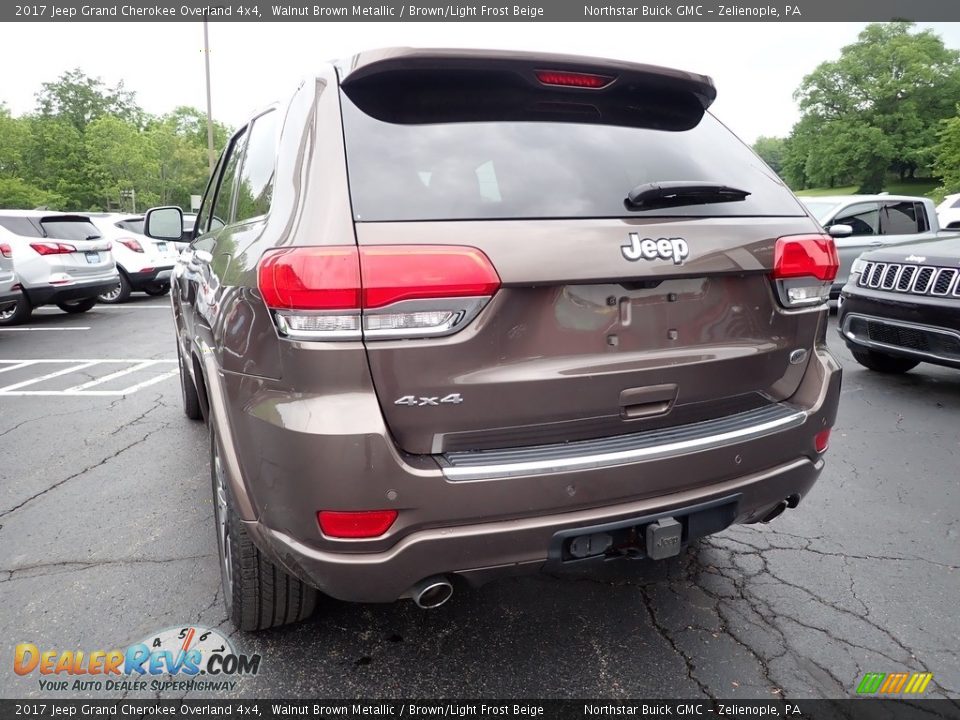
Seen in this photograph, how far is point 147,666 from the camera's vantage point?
214 centimetres

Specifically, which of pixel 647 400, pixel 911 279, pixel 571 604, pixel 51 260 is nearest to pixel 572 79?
pixel 647 400

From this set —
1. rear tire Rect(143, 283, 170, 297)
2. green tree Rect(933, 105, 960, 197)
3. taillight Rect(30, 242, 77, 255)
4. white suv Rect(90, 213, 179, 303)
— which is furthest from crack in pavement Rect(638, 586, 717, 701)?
green tree Rect(933, 105, 960, 197)

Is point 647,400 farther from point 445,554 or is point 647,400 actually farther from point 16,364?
point 16,364

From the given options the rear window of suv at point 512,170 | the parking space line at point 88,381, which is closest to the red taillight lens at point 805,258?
the rear window of suv at point 512,170

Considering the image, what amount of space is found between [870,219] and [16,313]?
12.6 m

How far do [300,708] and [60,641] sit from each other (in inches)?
37.8

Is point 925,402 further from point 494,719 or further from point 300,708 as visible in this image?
point 300,708

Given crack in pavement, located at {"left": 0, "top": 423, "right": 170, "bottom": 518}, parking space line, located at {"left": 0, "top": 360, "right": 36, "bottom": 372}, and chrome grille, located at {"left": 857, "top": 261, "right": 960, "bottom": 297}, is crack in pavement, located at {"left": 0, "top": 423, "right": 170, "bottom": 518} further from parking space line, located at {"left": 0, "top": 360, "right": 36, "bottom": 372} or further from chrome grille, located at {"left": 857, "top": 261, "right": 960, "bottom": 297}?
chrome grille, located at {"left": 857, "top": 261, "right": 960, "bottom": 297}

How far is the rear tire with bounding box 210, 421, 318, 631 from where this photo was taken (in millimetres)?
2031

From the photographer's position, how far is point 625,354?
1788 millimetres

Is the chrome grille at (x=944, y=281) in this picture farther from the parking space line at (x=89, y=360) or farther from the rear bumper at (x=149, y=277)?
the rear bumper at (x=149, y=277)

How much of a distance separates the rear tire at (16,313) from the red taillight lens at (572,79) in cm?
1032

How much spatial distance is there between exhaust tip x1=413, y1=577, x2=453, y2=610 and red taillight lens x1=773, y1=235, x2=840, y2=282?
134cm

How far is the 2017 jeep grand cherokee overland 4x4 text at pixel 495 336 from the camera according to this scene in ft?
5.16
